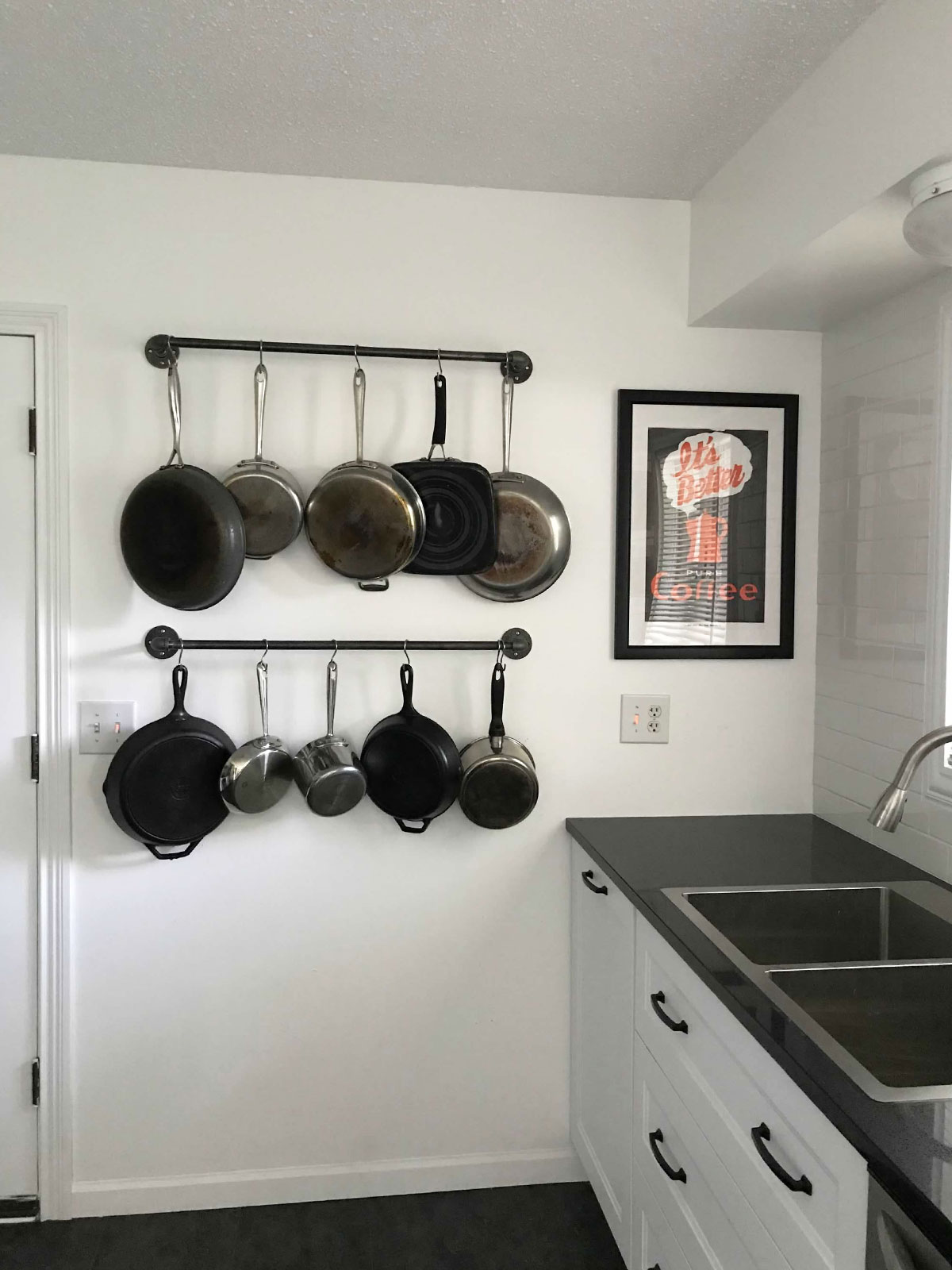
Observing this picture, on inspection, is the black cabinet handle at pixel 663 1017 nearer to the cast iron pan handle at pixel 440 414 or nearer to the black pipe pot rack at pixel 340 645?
the black pipe pot rack at pixel 340 645

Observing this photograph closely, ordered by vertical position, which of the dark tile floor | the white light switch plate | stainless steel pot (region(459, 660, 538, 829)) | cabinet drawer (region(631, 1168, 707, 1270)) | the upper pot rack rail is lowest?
the dark tile floor

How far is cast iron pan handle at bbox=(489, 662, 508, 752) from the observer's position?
2.13 metres

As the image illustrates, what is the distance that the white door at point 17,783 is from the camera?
2.05 m

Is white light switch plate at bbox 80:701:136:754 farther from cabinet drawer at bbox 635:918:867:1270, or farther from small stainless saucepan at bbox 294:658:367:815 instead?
cabinet drawer at bbox 635:918:867:1270

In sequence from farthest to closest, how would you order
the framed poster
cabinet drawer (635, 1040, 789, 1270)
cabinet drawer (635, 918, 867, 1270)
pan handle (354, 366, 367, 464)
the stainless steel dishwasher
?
1. the framed poster
2. pan handle (354, 366, 367, 464)
3. cabinet drawer (635, 1040, 789, 1270)
4. cabinet drawer (635, 918, 867, 1270)
5. the stainless steel dishwasher

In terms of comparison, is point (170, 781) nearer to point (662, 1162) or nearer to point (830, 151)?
point (662, 1162)

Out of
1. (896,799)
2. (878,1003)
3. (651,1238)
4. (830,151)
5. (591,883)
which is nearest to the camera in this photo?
(896,799)

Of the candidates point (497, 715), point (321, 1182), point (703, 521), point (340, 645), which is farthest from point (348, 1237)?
point (703, 521)

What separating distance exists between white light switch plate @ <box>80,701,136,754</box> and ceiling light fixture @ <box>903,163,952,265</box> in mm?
1749

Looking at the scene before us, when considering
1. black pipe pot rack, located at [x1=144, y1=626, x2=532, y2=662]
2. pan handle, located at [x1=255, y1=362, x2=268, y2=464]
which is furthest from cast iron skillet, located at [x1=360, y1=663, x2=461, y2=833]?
pan handle, located at [x1=255, y1=362, x2=268, y2=464]

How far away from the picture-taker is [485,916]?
88.2 inches

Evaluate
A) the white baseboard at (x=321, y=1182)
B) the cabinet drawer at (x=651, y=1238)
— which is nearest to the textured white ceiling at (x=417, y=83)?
the cabinet drawer at (x=651, y=1238)

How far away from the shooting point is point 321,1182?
7.19ft

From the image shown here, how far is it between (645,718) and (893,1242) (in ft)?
4.45
